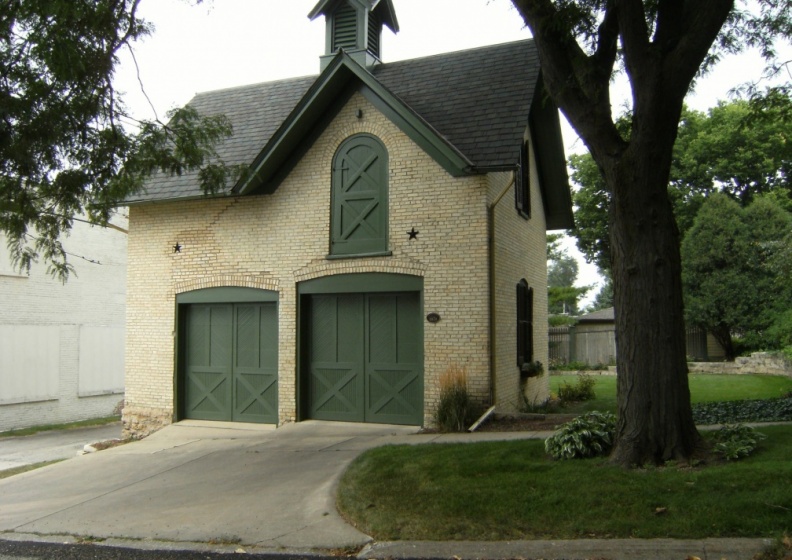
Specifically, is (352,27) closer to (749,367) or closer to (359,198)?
(359,198)

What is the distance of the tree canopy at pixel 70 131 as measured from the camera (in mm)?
9234

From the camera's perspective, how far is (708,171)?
3828cm

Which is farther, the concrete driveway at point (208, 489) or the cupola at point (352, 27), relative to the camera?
the cupola at point (352, 27)

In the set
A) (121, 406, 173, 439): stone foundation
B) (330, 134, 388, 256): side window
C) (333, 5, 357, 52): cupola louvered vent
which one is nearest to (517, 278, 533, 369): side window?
(330, 134, 388, 256): side window

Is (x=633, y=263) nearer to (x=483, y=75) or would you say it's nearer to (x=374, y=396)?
(x=374, y=396)

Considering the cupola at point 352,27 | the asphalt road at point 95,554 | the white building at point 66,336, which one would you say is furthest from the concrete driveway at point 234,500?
the white building at point 66,336

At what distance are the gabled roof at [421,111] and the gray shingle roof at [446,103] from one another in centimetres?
2

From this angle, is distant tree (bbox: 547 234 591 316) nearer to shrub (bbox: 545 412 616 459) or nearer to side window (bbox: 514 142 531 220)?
side window (bbox: 514 142 531 220)

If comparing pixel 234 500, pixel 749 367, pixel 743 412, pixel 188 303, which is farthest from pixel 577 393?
pixel 749 367

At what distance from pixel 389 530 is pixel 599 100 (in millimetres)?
5195

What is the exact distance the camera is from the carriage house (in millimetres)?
12734

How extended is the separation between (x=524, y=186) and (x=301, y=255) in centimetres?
515

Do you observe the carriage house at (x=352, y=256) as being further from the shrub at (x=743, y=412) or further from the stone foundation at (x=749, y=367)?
the stone foundation at (x=749, y=367)

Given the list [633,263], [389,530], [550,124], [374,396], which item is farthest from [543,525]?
[550,124]
